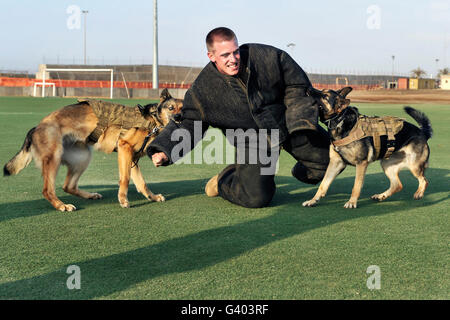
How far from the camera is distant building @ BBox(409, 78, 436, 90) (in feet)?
224

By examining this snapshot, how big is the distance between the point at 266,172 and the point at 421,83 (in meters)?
72.1

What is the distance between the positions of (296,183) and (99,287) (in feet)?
14.1

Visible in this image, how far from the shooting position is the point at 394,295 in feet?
9.52

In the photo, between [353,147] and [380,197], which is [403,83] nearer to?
[380,197]

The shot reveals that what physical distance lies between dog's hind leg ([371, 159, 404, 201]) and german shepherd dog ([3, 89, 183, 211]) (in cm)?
248

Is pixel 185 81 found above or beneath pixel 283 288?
above

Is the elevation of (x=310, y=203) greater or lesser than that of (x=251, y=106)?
lesser

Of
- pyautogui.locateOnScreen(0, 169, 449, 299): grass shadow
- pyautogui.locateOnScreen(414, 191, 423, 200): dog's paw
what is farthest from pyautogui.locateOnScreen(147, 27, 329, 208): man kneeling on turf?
pyautogui.locateOnScreen(414, 191, 423, 200): dog's paw

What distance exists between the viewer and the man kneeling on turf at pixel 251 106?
16.7ft

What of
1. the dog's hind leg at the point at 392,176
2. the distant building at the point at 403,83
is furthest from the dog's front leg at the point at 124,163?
the distant building at the point at 403,83

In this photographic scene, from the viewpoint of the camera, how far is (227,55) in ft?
16.0

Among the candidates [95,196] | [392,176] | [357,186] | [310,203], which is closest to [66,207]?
[95,196]
